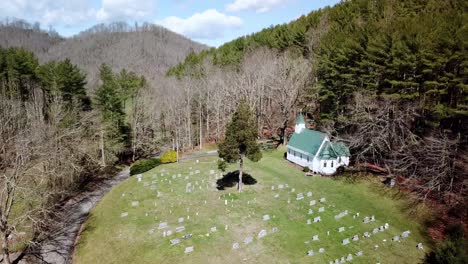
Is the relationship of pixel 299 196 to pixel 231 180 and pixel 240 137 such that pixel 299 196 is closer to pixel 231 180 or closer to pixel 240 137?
pixel 240 137

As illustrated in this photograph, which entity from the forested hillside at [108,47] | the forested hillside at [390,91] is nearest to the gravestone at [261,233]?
the forested hillside at [390,91]

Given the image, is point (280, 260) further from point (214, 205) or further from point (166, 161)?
point (166, 161)

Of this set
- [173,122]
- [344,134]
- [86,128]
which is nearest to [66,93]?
[86,128]

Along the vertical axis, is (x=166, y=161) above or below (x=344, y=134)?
below

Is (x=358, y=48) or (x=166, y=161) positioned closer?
(x=358, y=48)

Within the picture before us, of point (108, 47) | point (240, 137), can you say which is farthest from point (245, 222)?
point (108, 47)

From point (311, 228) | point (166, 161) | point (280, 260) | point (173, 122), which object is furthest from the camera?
point (173, 122)

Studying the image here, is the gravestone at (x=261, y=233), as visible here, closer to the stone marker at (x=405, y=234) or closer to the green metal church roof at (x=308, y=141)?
the stone marker at (x=405, y=234)

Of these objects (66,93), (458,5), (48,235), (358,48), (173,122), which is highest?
(458,5)
